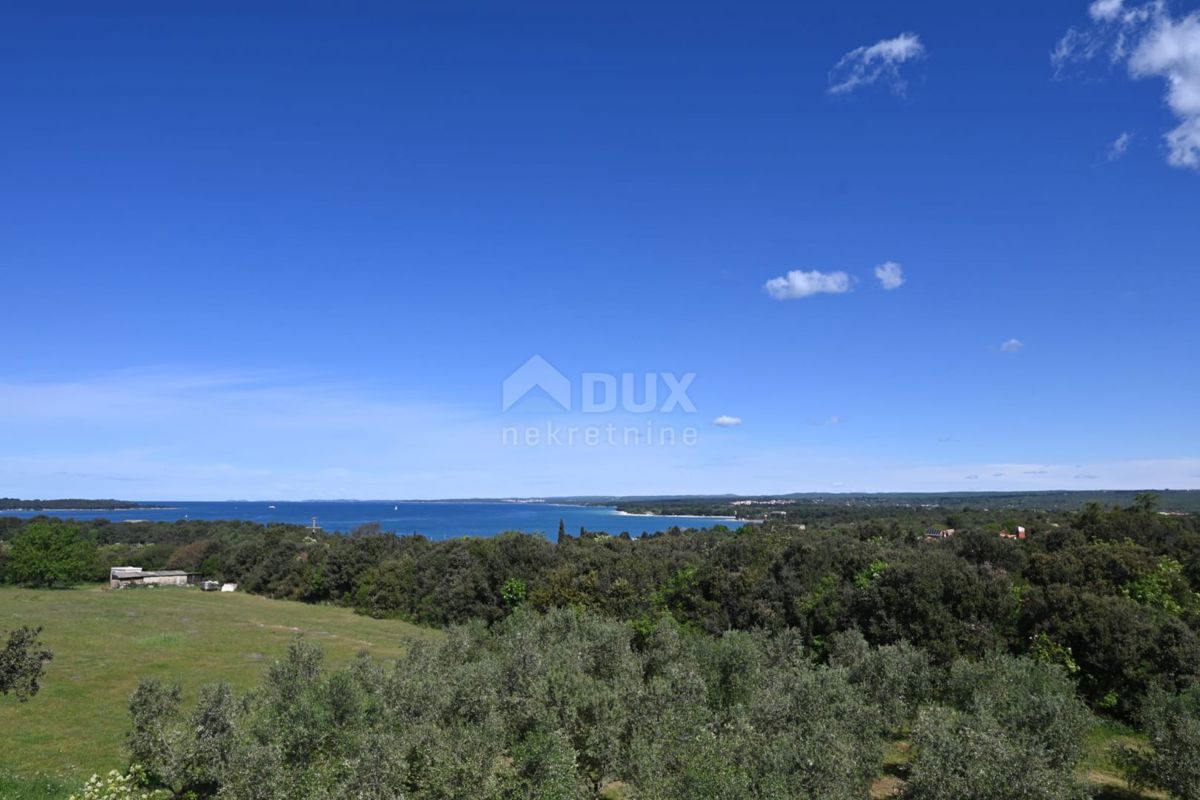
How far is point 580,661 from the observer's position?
2483cm

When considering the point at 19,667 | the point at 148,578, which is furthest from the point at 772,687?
the point at 148,578

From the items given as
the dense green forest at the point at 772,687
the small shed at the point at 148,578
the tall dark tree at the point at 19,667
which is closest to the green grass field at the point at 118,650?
the tall dark tree at the point at 19,667

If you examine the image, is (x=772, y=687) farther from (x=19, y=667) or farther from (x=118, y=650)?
(x=118, y=650)

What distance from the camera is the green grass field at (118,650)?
23.8 meters

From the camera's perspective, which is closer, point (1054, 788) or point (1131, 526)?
A: point (1054, 788)

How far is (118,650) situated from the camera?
42906 mm

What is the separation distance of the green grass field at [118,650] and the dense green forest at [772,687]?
7206 millimetres

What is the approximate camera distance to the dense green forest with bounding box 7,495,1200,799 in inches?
591

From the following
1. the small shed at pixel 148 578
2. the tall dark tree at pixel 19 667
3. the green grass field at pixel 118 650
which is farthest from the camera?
the small shed at pixel 148 578

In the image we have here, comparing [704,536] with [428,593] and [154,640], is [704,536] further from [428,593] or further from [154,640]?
[154,640]

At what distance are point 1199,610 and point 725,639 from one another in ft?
87.8

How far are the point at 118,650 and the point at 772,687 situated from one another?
42864mm

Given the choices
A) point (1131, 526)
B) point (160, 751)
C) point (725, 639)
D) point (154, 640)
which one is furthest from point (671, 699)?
point (1131, 526)

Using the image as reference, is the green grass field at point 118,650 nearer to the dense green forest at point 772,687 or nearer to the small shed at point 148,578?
the small shed at point 148,578
